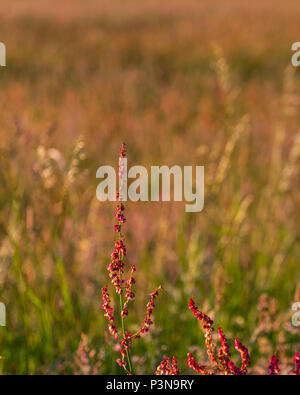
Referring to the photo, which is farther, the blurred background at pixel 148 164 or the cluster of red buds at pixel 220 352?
the blurred background at pixel 148 164

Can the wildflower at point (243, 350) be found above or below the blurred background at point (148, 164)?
below

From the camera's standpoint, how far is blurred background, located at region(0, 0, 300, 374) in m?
1.87

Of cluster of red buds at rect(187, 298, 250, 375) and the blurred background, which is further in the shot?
the blurred background

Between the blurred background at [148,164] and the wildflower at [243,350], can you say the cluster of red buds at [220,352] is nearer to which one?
the wildflower at [243,350]

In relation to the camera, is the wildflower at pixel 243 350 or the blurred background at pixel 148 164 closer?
the wildflower at pixel 243 350

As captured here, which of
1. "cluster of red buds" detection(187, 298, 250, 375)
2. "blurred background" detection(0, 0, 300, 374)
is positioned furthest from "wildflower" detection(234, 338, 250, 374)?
"blurred background" detection(0, 0, 300, 374)

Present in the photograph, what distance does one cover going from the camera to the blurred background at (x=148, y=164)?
6.14 ft

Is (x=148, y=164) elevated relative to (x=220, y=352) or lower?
elevated

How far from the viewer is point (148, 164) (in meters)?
4.54

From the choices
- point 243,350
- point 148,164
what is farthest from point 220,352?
point 148,164

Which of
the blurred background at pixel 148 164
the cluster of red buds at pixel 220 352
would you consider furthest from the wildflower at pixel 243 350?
the blurred background at pixel 148 164

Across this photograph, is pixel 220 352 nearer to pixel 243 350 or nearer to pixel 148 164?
pixel 243 350

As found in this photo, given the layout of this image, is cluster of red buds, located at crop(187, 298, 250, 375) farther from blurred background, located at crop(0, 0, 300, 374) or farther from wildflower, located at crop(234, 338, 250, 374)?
blurred background, located at crop(0, 0, 300, 374)
